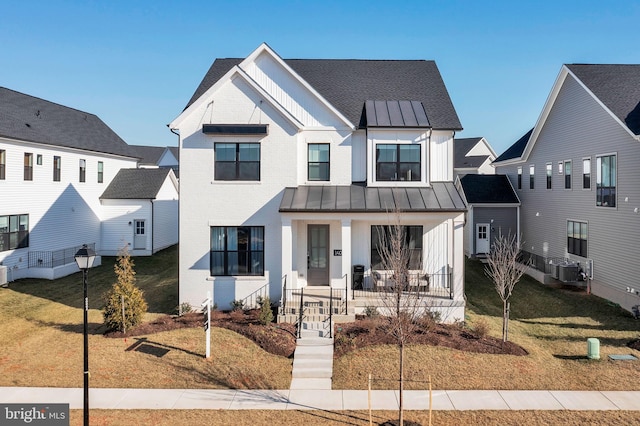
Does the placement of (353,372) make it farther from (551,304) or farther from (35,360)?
(551,304)

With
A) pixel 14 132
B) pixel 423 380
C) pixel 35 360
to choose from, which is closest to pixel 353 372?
pixel 423 380

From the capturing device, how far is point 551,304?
19078 millimetres

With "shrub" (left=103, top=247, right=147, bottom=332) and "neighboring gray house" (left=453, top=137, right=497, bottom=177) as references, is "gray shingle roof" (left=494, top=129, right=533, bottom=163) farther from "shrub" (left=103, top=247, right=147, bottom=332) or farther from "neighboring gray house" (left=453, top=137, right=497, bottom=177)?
"shrub" (left=103, top=247, right=147, bottom=332)

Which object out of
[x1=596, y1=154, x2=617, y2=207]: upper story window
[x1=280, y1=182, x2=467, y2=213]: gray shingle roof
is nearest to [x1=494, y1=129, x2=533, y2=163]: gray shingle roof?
[x1=596, y1=154, x2=617, y2=207]: upper story window

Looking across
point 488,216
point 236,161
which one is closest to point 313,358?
point 236,161

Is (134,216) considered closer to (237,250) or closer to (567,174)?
(237,250)

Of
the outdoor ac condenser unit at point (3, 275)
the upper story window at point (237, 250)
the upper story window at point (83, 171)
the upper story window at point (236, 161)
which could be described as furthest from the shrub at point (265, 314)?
the upper story window at point (83, 171)

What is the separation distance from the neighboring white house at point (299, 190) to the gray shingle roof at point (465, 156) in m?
38.2

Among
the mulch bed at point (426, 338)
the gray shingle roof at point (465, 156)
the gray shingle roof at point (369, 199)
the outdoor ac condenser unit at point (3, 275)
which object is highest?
the gray shingle roof at point (465, 156)

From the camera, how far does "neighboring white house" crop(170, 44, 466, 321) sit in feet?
53.5

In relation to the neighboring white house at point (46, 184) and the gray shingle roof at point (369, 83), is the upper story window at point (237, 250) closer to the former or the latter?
the gray shingle roof at point (369, 83)

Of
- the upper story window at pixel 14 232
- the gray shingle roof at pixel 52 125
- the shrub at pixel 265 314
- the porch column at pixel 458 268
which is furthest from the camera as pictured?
the gray shingle roof at pixel 52 125

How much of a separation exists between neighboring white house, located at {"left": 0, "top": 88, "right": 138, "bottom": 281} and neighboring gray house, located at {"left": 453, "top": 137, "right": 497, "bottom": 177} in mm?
40659

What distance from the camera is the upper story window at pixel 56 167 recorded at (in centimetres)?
2567
